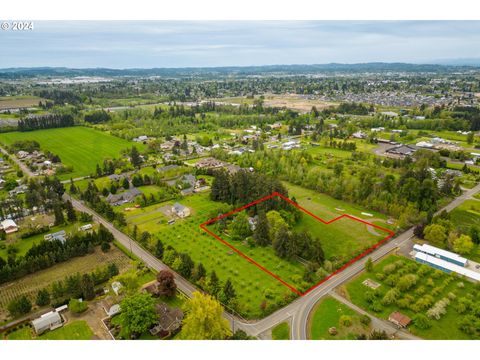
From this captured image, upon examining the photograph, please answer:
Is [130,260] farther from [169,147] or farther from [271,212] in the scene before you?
[169,147]

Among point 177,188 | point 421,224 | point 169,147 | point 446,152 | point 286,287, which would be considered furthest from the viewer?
point 169,147

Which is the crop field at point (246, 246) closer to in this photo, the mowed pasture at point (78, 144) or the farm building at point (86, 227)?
the farm building at point (86, 227)

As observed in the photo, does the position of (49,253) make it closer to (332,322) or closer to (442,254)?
(332,322)

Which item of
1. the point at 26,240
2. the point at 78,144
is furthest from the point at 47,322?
the point at 78,144

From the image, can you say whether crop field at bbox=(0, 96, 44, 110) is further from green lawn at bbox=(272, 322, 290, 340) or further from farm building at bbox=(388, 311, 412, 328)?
farm building at bbox=(388, 311, 412, 328)

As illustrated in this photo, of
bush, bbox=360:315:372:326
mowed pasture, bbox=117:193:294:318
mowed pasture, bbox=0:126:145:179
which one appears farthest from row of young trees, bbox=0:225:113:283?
mowed pasture, bbox=0:126:145:179

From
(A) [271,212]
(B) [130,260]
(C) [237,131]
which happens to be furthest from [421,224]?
(C) [237,131]
